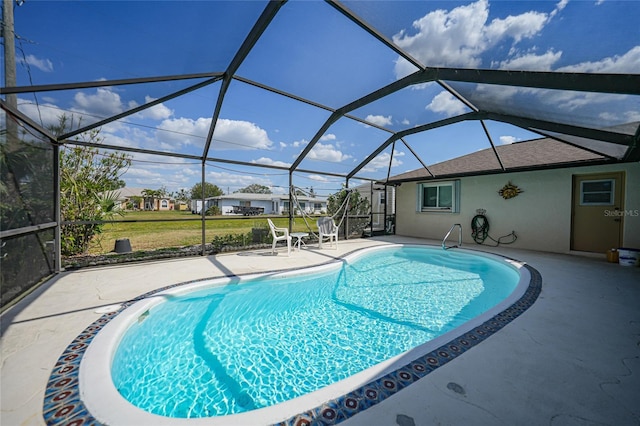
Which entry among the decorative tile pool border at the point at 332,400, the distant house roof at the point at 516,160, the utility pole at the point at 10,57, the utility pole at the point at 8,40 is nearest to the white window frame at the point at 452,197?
the distant house roof at the point at 516,160

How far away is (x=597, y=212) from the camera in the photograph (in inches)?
253

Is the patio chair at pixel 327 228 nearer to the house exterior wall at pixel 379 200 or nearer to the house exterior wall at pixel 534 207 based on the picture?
the house exterior wall at pixel 379 200

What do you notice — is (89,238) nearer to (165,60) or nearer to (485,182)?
(165,60)

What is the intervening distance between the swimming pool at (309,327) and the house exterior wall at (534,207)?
2.87m

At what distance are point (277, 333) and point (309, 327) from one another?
16.6 inches

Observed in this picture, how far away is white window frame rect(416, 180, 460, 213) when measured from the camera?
9148mm

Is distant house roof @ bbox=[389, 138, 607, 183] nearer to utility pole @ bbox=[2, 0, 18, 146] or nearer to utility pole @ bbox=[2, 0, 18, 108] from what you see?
utility pole @ bbox=[2, 0, 18, 146]

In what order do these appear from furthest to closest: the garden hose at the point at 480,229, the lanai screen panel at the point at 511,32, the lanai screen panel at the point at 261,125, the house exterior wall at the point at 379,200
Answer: the house exterior wall at the point at 379,200 < the garden hose at the point at 480,229 < the lanai screen panel at the point at 261,125 < the lanai screen panel at the point at 511,32

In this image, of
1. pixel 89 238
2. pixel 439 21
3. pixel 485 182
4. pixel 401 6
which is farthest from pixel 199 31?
pixel 485 182

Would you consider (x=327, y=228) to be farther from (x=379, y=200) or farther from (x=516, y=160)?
(x=516, y=160)

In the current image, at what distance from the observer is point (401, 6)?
2.94 metres

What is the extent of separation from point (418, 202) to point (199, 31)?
943 centimetres

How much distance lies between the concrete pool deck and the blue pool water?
61cm

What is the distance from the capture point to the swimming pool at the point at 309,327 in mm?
1624
